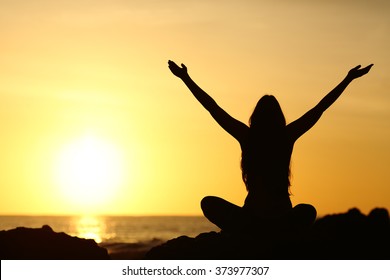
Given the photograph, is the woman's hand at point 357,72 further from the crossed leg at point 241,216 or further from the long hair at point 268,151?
the crossed leg at point 241,216

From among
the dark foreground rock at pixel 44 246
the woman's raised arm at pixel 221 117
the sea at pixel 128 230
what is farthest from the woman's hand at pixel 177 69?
the sea at pixel 128 230

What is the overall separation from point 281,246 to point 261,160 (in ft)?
3.23

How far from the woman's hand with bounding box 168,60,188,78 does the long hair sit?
1.04m

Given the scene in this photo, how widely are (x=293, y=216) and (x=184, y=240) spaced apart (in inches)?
60.2

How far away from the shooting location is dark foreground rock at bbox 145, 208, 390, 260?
28.0ft

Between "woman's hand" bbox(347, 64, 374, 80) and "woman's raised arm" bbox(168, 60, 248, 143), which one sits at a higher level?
"woman's hand" bbox(347, 64, 374, 80)

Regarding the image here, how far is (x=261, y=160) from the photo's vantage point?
28.7 ft

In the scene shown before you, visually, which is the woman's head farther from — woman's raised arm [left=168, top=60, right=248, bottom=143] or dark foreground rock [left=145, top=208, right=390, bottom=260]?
dark foreground rock [left=145, top=208, right=390, bottom=260]

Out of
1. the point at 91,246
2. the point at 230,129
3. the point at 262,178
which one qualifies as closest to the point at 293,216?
the point at 262,178

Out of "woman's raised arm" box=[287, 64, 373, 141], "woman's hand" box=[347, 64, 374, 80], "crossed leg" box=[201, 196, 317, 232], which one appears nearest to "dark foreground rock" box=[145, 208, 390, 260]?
"crossed leg" box=[201, 196, 317, 232]

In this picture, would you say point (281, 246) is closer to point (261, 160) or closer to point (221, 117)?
point (261, 160)

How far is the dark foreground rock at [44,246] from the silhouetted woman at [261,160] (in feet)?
10.2

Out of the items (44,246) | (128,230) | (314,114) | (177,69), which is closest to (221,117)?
(177,69)
